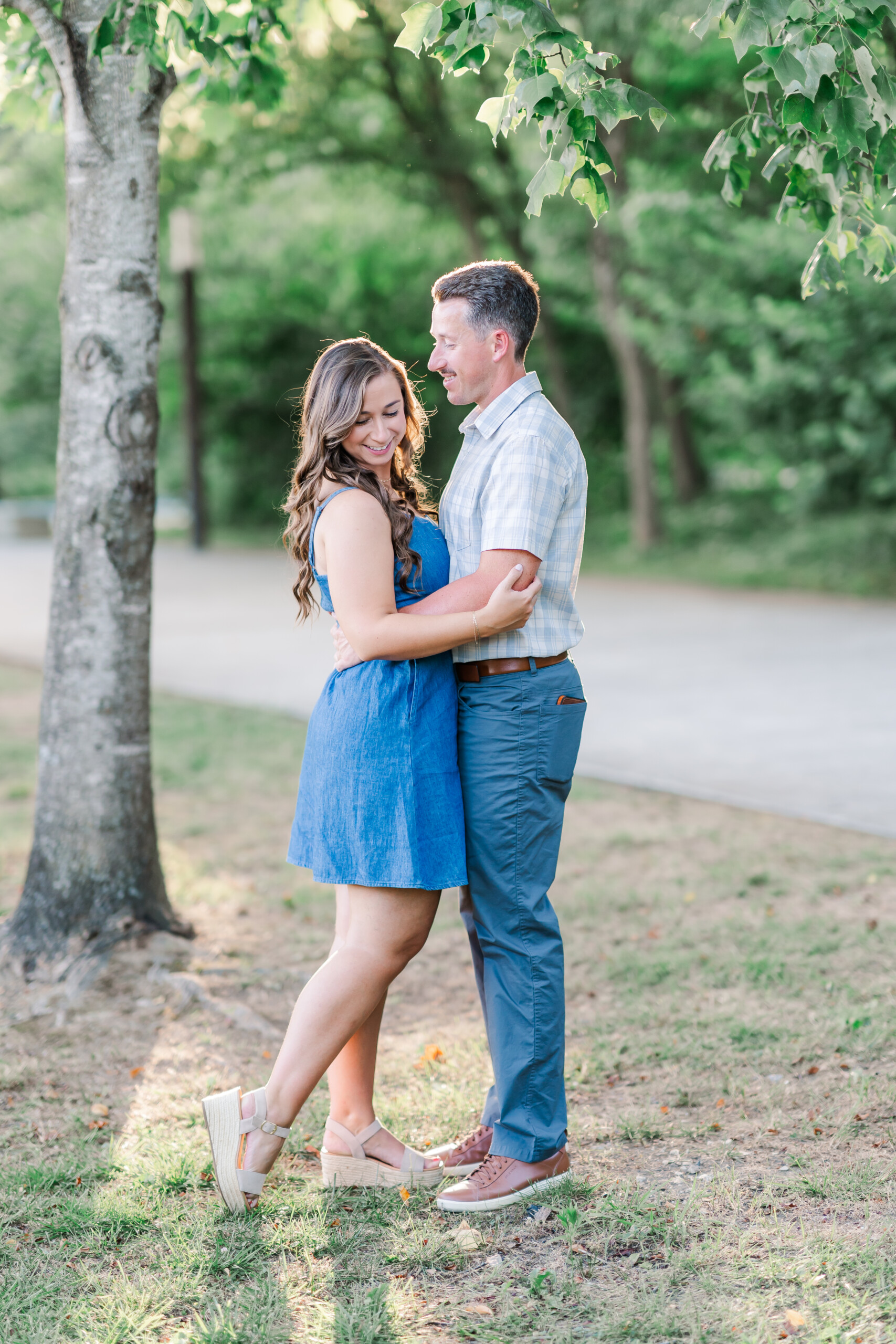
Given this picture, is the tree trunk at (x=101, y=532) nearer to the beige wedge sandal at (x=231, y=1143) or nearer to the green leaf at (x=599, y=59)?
the beige wedge sandal at (x=231, y=1143)

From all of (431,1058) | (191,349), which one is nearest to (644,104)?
(431,1058)

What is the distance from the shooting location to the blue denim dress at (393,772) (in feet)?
9.56

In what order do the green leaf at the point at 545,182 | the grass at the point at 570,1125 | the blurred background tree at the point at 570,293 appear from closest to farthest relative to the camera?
the grass at the point at 570,1125
the green leaf at the point at 545,182
the blurred background tree at the point at 570,293

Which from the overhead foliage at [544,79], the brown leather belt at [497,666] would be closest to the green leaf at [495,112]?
the overhead foliage at [544,79]

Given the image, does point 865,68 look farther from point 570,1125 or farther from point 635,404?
point 635,404

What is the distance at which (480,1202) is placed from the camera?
2.97 metres

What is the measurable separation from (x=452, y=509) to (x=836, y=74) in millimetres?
1411

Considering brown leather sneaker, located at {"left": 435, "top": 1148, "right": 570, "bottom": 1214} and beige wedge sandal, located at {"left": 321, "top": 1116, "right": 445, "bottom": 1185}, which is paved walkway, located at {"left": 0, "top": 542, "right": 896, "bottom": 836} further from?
beige wedge sandal, located at {"left": 321, "top": 1116, "right": 445, "bottom": 1185}

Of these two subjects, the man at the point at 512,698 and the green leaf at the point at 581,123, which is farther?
the green leaf at the point at 581,123

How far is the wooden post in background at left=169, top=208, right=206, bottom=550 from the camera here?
66.8ft

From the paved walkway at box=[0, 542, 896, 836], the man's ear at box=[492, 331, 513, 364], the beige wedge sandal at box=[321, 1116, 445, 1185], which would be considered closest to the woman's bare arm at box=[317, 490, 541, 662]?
the man's ear at box=[492, 331, 513, 364]

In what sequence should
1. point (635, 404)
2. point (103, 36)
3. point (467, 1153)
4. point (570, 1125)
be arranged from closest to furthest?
point (467, 1153) < point (570, 1125) < point (103, 36) < point (635, 404)

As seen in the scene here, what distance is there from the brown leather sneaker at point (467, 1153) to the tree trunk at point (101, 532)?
1.73 m

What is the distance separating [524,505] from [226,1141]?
162cm
